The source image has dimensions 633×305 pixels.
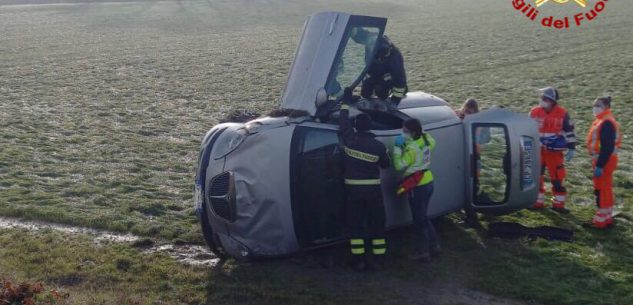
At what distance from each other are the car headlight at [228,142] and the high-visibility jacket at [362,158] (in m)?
1.16

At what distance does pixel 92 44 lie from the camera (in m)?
34.3

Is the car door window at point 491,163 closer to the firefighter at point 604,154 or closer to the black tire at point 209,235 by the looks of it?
the firefighter at point 604,154

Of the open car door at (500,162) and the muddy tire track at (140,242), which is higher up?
the open car door at (500,162)

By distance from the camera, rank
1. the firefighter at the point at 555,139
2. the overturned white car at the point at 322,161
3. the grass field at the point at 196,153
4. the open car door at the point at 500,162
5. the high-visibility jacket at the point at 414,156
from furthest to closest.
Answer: the firefighter at the point at 555,139 < the open car door at the point at 500,162 < the high-visibility jacket at the point at 414,156 < the overturned white car at the point at 322,161 < the grass field at the point at 196,153

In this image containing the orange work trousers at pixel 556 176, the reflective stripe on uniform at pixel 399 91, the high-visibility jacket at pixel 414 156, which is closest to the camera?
the high-visibility jacket at pixel 414 156

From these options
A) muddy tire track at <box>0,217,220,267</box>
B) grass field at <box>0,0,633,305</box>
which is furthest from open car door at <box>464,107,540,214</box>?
muddy tire track at <box>0,217,220,267</box>

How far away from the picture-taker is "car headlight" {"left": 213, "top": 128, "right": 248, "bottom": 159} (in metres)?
8.16

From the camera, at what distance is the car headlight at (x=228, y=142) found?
8.16 m

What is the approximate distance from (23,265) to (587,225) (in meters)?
7.13

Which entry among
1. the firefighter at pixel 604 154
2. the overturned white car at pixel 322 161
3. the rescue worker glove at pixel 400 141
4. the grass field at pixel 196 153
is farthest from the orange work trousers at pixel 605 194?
the rescue worker glove at pixel 400 141

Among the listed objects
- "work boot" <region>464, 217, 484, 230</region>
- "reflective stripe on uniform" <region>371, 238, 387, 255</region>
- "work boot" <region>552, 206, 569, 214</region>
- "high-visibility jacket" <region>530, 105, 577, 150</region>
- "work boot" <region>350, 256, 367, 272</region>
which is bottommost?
"work boot" <region>552, 206, 569, 214</region>

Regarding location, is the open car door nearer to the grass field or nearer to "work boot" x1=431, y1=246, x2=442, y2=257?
the grass field

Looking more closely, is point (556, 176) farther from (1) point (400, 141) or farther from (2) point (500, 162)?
(1) point (400, 141)

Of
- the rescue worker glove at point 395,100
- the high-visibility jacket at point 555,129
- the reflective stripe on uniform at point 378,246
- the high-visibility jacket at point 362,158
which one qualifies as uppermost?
the rescue worker glove at point 395,100
